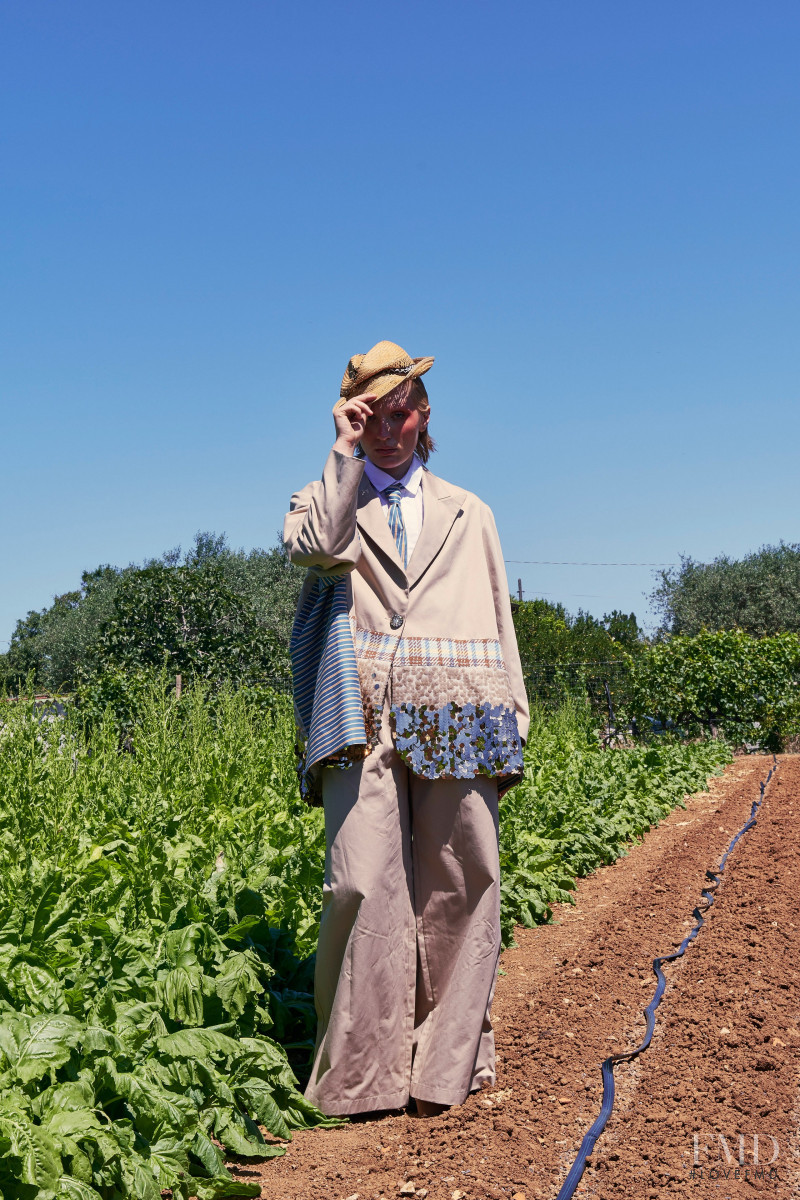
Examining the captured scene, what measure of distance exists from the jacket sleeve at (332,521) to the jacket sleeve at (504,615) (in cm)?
47

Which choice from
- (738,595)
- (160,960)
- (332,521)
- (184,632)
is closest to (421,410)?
(332,521)

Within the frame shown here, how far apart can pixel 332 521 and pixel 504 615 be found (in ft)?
2.06

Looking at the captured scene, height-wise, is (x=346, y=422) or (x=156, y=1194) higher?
(x=346, y=422)

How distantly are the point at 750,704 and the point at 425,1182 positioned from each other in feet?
45.5

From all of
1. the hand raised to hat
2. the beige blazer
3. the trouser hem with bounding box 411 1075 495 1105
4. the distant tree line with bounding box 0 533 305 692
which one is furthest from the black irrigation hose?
the distant tree line with bounding box 0 533 305 692

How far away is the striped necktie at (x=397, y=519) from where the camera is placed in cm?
262

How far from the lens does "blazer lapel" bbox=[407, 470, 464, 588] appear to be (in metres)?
2.59

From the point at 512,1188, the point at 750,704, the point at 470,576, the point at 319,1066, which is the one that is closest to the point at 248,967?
the point at 319,1066

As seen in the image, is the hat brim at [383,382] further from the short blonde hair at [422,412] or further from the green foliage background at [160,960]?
the green foliage background at [160,960]

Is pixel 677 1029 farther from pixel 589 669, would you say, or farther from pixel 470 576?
pixel 589 669

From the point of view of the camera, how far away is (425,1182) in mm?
2074

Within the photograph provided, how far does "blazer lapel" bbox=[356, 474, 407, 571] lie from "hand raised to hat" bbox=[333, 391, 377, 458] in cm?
19

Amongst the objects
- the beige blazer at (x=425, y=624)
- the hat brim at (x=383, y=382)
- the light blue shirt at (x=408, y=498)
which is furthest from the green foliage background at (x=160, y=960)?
the hat brim at (x=383, y=382)

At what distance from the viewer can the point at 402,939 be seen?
247cm
